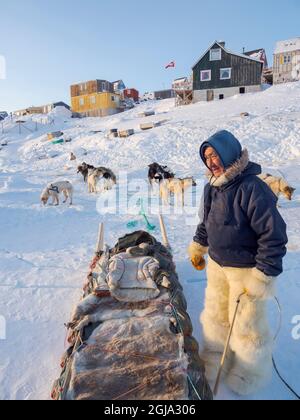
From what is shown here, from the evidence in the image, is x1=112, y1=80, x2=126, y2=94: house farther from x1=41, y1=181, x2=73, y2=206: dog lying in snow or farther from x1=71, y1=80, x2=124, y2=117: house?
x1=41, y1=181, x2=73, y2=206: dog lying in snow

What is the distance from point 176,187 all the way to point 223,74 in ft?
86.7

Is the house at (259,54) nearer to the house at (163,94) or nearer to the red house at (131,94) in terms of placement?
the house at (163,94)

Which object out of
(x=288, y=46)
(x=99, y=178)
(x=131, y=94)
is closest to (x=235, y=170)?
(x=99, y=178)

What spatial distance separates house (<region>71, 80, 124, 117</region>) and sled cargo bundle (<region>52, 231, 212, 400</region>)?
41984mm

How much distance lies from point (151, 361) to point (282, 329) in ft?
5.37

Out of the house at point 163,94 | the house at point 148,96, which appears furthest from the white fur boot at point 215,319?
the house at point 148,96

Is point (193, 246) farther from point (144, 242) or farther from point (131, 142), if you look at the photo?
point (131, 142)

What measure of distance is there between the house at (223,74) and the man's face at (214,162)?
Result: 32.4 meters

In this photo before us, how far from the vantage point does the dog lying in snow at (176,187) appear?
31.5 feet

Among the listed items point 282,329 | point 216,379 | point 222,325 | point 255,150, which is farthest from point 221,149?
point 255,150

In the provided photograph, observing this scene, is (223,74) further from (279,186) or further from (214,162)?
(214,162)

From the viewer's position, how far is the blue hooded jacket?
2.18 meters

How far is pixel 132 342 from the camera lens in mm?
2494
